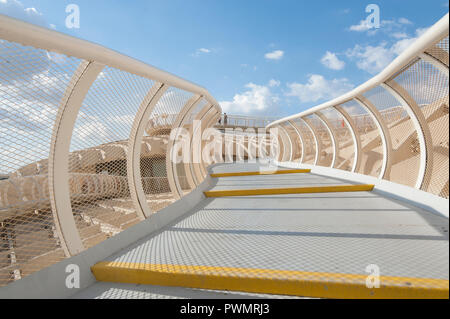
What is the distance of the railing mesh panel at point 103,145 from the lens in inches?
79.3

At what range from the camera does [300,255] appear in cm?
152

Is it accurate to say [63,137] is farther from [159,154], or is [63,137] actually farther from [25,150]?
[159,154]

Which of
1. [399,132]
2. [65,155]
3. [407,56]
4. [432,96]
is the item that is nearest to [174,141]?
[65,155]

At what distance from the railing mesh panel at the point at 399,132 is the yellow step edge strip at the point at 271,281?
8.37 ft

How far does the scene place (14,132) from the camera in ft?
5.01

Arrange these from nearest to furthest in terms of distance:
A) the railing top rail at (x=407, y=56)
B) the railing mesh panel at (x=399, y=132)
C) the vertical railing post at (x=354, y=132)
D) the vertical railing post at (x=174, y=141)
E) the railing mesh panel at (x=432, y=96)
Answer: the railing top rail at (x=407, y=56), the railing mesh panel at (x=432, y=96), the railing mesh panel at (x=399, y=132), the vertical railing post at (x=174, y=141), the vertical railing post at (x=354, y=132)

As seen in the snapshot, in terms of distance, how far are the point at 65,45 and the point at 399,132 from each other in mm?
5639

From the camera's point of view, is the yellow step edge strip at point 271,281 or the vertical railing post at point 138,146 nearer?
the yellow step edge strip at point 271,281

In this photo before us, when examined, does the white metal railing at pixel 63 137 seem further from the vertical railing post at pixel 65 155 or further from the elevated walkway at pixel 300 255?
the elevated walkway at pixel 300 255

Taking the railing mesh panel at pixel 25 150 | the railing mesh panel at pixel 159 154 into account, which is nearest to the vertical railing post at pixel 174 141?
the railing mesh panel at pixel 159 154

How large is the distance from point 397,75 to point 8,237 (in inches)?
151

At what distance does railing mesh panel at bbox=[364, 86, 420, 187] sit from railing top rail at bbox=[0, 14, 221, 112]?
275 centimetres

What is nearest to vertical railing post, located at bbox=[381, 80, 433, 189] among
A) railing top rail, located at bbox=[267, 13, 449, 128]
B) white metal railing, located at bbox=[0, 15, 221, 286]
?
railing top rail, located at bbox=[267, 13, 449, 128]
